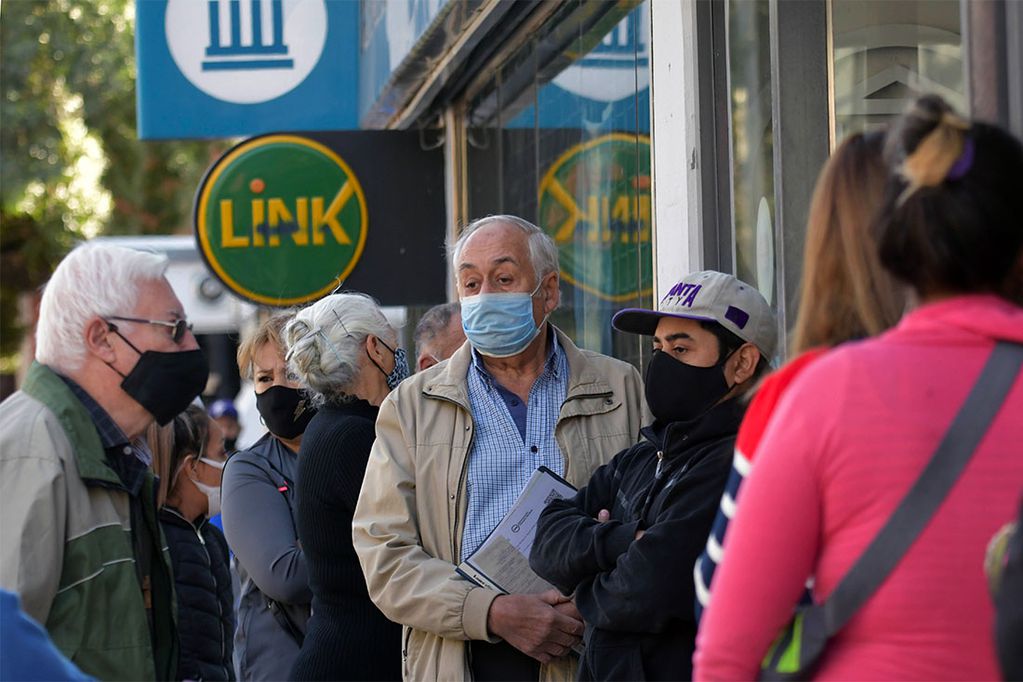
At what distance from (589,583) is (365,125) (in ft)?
19.8

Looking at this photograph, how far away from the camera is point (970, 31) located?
293 cm

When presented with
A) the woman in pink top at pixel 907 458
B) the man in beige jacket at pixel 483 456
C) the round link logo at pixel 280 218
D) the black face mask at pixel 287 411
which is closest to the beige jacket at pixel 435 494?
the man in beige jacket at pixel 483 456

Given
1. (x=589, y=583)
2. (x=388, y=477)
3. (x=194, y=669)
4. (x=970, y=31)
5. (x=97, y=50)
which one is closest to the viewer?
(x=970, y=31)

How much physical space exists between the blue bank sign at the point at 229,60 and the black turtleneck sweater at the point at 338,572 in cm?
461

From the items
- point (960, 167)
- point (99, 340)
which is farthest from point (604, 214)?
point (960, 167)

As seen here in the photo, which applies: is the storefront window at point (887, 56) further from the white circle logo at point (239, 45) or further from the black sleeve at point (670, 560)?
the white circle logo at point (239, 45)

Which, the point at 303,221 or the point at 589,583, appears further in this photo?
the point at 303,221

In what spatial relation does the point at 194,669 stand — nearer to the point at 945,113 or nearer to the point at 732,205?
the point at 732,205

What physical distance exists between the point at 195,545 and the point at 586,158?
2.67 m

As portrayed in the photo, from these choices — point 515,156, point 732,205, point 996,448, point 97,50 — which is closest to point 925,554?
point 996,448

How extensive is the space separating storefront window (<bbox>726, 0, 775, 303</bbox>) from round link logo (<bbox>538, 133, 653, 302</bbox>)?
80cm

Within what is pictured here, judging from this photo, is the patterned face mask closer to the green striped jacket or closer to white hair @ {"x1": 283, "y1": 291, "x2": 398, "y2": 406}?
white hair @ {"x1": 283, "y1": 291, "x2": 398, "y2": 406}

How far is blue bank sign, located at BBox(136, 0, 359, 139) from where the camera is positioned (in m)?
8.65

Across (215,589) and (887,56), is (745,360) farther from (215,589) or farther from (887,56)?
(215,589)
